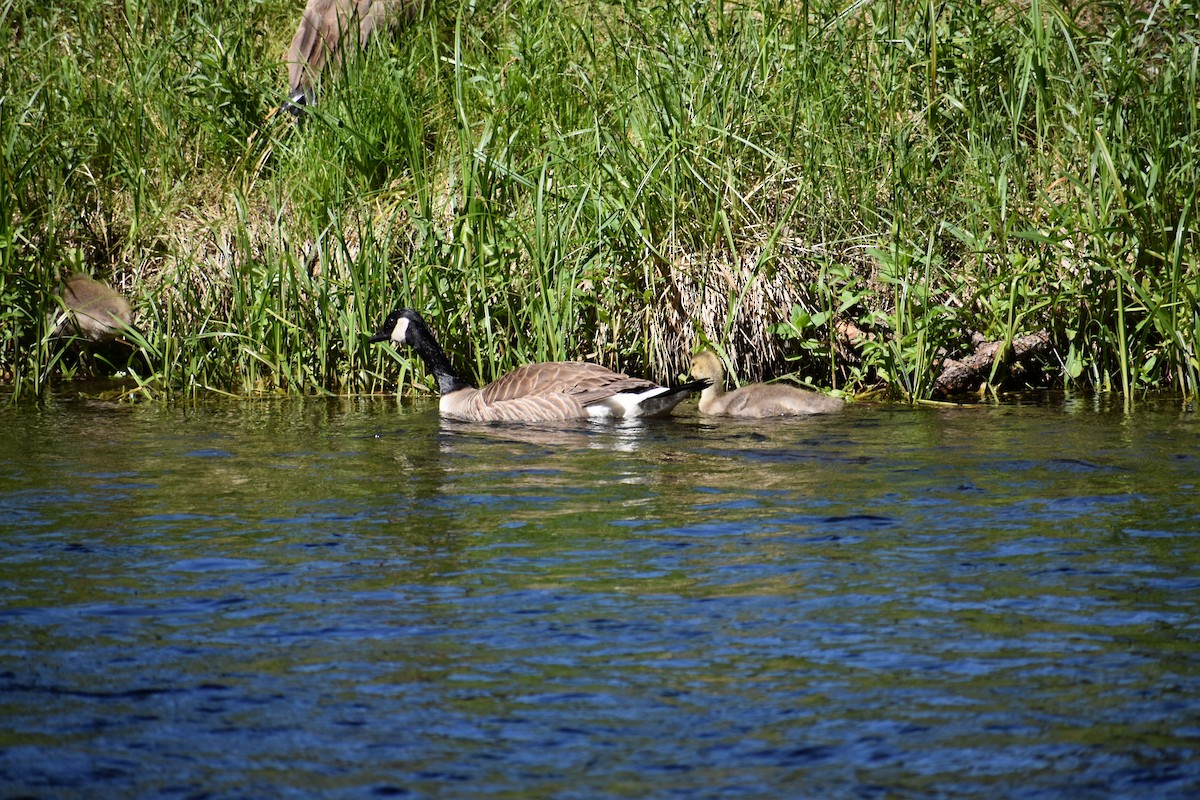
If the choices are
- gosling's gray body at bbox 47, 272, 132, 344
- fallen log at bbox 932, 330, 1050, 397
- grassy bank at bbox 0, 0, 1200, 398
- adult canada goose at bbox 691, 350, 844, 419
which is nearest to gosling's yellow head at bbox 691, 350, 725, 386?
adult canada goose at bbox 691, 350, 844, 419

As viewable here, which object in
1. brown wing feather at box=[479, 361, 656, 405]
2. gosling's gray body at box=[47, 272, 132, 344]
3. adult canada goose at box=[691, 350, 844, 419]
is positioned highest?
gosling's gray body at box=[47, 272, 132, 344]

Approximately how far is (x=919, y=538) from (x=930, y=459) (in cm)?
156

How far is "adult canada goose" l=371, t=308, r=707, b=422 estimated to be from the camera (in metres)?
8.79

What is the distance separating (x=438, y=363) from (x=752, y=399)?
2.10 m

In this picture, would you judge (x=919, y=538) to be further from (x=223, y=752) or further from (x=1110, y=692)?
(x=223, y=752)

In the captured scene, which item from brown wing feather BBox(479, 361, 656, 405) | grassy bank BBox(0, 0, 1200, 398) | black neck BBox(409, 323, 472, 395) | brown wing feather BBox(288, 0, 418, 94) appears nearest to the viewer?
brown wing feather BBox(479, 361, 656, 405)

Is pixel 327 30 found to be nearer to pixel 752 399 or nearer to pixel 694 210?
pixel 694 210

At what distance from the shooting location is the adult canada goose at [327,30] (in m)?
11.8

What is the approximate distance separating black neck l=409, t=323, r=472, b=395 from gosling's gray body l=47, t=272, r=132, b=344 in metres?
2.19

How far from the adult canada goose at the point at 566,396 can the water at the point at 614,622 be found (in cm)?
110

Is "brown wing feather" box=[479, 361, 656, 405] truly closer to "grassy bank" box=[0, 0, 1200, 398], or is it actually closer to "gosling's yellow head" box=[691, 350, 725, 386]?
"gosling's yellow head" box=[691, 350, 725, 386]

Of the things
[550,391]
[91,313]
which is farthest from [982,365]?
[91,313]

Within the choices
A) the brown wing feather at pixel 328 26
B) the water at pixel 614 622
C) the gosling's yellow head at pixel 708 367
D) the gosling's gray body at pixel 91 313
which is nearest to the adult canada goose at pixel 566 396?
the gosling's yellow head at pixel 708 367

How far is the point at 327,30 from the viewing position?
12883 millimetres
